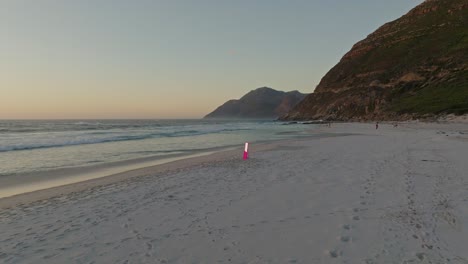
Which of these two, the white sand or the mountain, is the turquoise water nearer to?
the white sand

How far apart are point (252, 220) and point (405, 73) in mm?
101981

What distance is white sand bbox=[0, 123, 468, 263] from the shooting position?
539 cm

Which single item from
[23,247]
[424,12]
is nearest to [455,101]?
[23,247]

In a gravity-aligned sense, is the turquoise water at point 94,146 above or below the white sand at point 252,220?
below

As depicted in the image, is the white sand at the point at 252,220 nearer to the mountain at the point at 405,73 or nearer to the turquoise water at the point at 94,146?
the turquoise water at the point at 94,146

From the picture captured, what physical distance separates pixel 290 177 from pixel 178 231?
254 inches

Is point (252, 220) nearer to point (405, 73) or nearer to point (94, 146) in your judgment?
point (94, 146)

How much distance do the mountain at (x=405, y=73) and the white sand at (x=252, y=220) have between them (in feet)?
185

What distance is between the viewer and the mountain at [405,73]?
242 ft

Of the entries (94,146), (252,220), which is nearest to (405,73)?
(94,146)

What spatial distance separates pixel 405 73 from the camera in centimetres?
9431

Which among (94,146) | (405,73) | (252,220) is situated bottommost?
(94,146)

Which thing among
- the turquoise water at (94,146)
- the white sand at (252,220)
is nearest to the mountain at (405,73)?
the turquoise water at (94,146)

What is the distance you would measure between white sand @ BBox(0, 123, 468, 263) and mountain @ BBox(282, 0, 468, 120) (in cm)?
5631
